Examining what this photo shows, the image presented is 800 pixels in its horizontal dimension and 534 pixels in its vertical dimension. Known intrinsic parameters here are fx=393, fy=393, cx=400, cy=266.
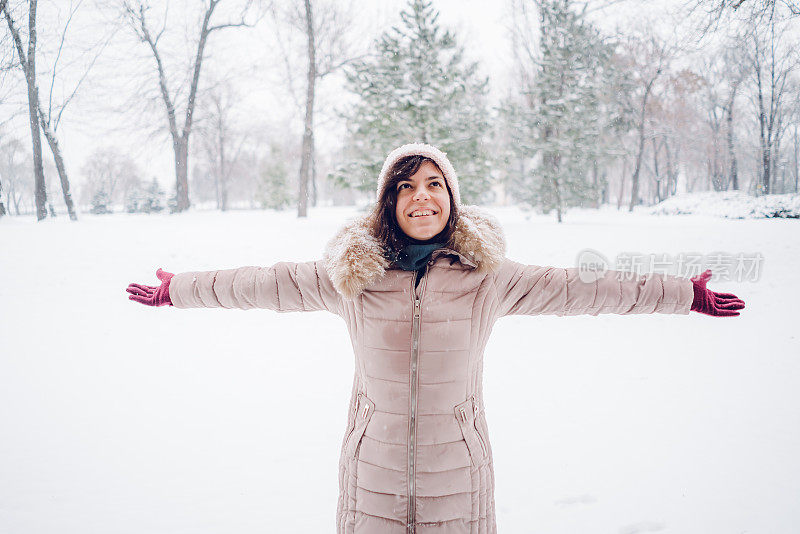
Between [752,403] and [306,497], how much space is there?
14.2 feet

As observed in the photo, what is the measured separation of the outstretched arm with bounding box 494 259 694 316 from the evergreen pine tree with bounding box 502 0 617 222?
1371 cm

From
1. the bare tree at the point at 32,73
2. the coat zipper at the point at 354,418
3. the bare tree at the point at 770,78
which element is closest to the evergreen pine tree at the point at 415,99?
the bare tree at the point at 770,78

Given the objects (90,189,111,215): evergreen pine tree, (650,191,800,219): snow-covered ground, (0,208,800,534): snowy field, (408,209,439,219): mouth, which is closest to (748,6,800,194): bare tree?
(650,191,800,219): snow-covered ground

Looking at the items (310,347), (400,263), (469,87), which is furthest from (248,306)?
(469,87)

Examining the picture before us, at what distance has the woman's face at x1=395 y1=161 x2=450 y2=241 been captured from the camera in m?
1.46

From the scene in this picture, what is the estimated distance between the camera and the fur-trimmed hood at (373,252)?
1.39 m

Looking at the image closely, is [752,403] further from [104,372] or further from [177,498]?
[104,372]

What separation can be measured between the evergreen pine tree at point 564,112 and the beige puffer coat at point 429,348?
45.3 feet

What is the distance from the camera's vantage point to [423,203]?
1.46m

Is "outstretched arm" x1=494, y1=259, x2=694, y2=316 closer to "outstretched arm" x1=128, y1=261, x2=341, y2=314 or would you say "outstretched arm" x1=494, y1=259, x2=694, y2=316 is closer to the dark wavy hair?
the dark wavy hair

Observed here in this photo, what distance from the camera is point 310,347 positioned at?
5.18 meters

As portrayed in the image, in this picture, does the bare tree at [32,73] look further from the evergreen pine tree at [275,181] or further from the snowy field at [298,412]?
the evergreen pine tree at [275,181]

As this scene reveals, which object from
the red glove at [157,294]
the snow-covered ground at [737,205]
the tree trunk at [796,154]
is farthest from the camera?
the snow-covered ground at [737,205]

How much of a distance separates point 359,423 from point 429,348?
41cm
